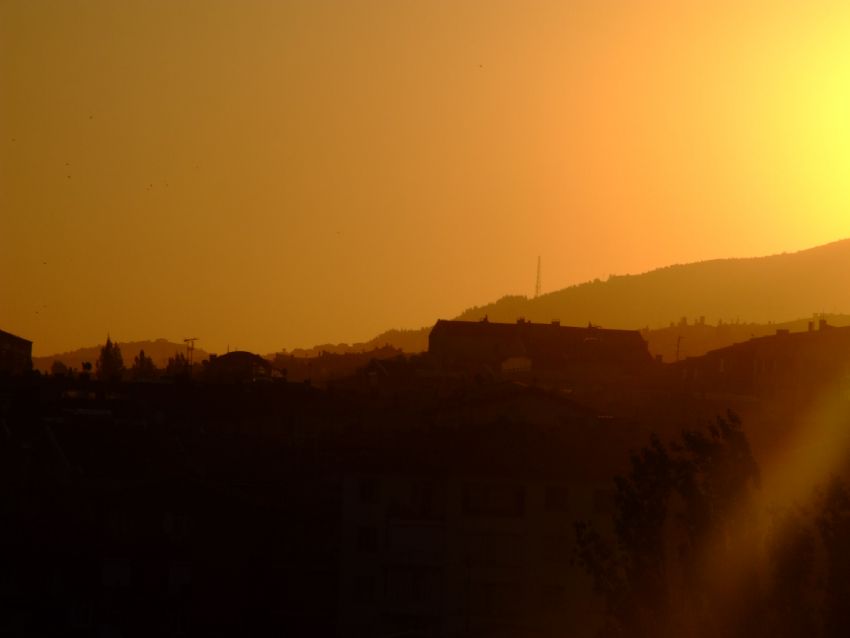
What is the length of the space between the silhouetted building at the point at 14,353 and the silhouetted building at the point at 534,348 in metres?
21.7

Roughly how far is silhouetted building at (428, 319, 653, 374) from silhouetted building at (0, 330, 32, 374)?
21.7 m

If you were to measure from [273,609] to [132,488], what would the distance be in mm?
5348

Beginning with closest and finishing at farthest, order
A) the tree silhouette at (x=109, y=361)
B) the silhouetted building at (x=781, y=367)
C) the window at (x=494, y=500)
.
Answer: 1. the window at (x=494, y=500)
2. the silhouetted building at (x=781, y=367)
3. the tree silhouette at (x=109, y=361)

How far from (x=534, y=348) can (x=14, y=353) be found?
2725 cm

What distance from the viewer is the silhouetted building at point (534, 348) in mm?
86750

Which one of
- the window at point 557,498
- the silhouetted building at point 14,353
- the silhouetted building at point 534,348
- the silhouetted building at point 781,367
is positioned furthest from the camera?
the silhouetted building at point 534,348

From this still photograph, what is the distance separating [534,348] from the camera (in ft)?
292

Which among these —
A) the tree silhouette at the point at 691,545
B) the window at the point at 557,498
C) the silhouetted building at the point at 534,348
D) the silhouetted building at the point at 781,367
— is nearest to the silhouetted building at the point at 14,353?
the silhouetted building at the point at 534,348

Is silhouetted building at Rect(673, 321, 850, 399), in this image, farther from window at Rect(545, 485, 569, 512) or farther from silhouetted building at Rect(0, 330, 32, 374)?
silhouetted building at Rect(0, 330, 32, 374)

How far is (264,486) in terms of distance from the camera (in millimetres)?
47438

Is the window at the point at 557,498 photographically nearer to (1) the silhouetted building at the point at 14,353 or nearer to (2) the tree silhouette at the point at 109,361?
(1) the silhouetted building at the point at 14,353

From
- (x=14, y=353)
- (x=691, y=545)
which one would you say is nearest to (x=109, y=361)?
(x=14, y=353)

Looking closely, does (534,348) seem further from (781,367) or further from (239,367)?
(781,367)

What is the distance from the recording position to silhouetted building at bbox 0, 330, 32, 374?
78125 millimetres
